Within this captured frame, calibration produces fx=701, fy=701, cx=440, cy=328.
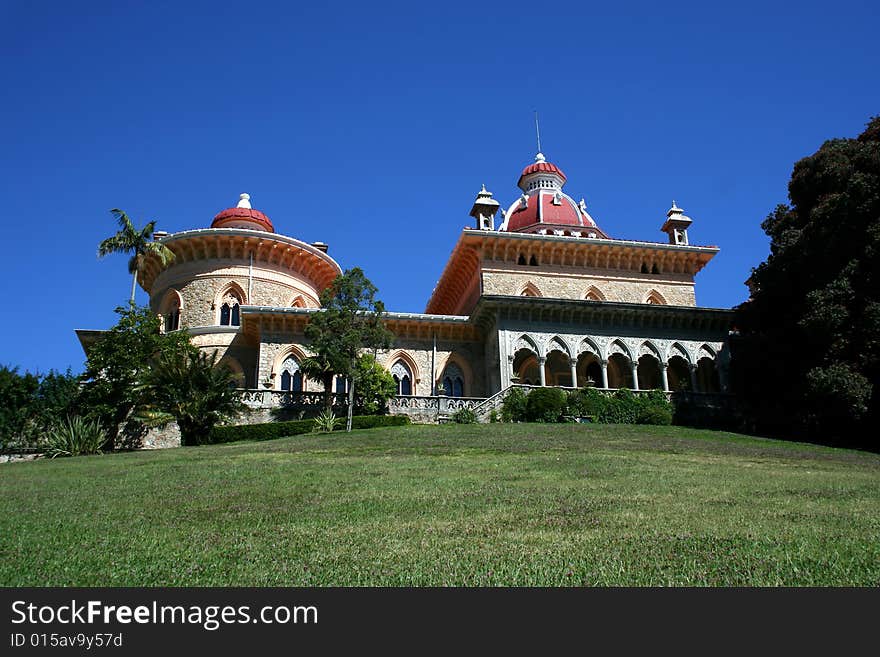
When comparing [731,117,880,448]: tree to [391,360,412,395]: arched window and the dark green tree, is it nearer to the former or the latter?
[391,360,412,395]: arched window

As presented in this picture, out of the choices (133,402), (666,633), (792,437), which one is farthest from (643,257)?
(666,633)

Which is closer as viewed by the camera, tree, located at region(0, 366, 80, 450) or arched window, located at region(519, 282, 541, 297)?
tree, located at region(0, 366, 80, 450)

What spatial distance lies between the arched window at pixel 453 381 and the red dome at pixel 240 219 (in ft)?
47.6

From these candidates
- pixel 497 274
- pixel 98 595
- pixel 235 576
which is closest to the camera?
pixel 98 595

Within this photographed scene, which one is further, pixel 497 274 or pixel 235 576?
pixel 497 274

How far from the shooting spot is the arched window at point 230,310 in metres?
36.9

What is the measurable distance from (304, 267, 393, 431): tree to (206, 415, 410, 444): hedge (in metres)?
1.17

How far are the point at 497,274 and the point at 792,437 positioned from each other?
1769 centimetres

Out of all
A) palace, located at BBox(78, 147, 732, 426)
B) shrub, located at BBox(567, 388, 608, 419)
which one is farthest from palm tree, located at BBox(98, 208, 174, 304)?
shrub, located at BBox(567, 388, 608, 419)

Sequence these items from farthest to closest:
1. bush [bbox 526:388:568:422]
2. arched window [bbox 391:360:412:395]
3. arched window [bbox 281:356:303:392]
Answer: arched window [bbox 391:360:412:395] < arched window [bbox 281:356:303:392] < bush [bbox 526:388:568:422]

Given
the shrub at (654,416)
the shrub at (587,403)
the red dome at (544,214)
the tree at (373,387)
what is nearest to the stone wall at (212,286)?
the tree at (373,387)

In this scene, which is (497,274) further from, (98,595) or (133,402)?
(98,595)

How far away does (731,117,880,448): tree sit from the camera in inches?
967

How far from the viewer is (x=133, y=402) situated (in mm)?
25875
